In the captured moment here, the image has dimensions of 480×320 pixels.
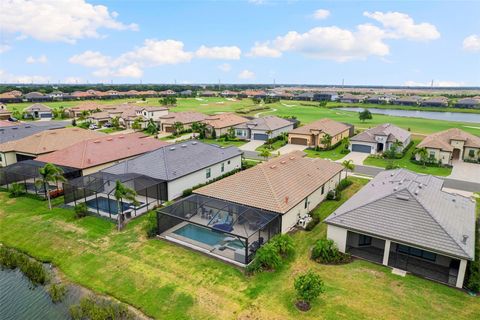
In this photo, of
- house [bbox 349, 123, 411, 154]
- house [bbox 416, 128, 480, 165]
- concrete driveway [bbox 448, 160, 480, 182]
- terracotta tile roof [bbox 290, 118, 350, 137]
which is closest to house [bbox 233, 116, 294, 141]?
terracotta tile roof [bbox 290, 118, 350, 137]

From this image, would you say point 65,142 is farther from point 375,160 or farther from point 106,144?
point 375,160

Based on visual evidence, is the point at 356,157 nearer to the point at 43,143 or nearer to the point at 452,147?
the point at 452,147

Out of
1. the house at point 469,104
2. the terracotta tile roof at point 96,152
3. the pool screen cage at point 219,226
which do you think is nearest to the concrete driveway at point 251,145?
the terracotta tile roof at point 96,152

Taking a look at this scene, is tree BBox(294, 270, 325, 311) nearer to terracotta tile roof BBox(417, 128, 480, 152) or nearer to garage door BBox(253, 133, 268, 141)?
terracotta tile roof BBox(417, 128, 480, 152)

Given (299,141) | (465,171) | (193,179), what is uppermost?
(193,179)

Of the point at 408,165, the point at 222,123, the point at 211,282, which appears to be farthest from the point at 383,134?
the point at 211,282
